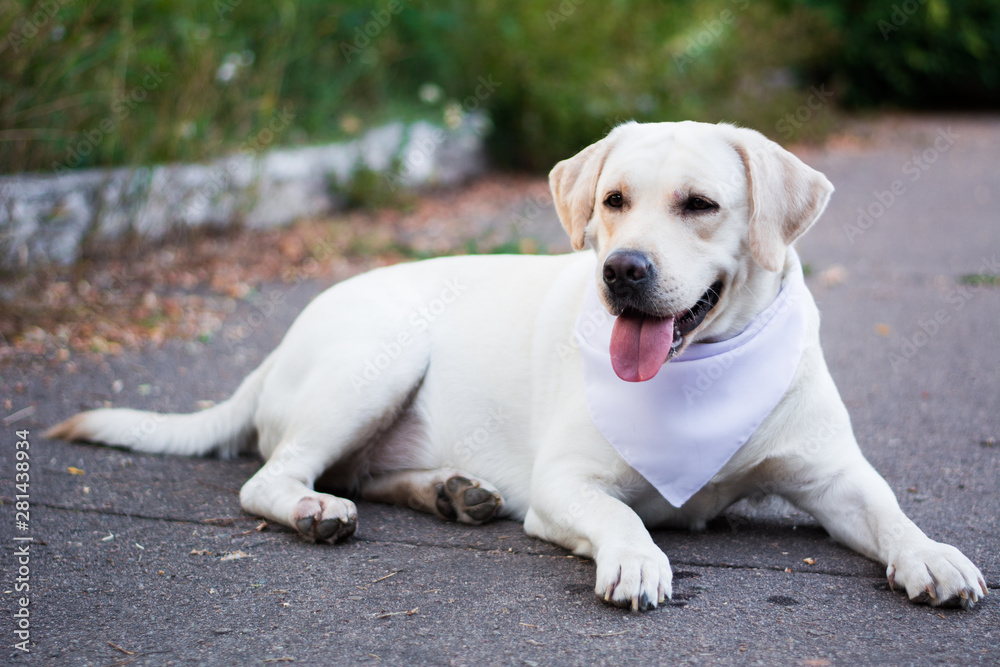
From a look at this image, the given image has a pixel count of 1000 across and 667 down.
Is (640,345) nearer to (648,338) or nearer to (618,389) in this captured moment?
(648,338)

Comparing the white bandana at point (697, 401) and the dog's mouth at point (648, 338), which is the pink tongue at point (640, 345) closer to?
the dog's mouth at point (648, 338)

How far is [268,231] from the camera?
777cm

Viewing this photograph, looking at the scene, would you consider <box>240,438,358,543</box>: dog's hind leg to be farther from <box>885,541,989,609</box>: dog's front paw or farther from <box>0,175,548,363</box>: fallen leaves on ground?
<box>0,175,548,363</box>: fallen leaves on ground

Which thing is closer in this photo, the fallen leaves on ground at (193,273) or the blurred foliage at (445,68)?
the fallen leaves on ground at (193,273)

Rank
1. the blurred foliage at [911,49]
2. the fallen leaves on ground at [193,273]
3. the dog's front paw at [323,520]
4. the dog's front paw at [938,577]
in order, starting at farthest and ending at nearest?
the blurred foliage at [911,49] < the fallen leaves on ground at [193,273] < the dog's front paw at [323,520] < the dog's front paw at [938,577]

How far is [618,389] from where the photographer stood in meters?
2.87

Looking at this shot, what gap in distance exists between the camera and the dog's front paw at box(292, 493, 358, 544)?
2.97 m

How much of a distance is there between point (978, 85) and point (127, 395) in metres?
13.5

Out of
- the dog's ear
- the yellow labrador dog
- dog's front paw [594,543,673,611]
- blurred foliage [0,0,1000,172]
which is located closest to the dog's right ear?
the yellow labrador dog

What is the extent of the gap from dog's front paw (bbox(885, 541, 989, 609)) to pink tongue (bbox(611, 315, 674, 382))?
0.85 metres

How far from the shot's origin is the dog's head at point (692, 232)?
2621mm

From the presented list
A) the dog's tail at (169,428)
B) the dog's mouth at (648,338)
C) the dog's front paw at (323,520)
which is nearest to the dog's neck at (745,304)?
the dog's mouth at (648,338)

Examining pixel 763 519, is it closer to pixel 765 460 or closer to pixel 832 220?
pixel 765 460

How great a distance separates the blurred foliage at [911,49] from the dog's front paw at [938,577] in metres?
12.5
